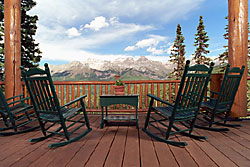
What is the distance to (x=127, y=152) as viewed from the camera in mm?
1908

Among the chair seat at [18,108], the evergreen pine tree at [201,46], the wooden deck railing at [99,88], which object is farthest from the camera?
the evergreen pine tree at [201,46]

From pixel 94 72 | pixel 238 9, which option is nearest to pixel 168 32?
pixel 94 72

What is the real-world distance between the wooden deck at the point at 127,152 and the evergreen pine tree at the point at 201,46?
2210 cm

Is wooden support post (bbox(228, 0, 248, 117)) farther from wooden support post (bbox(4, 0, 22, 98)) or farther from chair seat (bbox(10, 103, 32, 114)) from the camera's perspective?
wooden support post (bbox(4, 0, 22, 98))

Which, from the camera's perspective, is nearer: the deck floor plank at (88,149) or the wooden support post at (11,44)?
the deck floor plank at (88,149)

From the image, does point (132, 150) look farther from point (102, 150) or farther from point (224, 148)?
point (224, 148)

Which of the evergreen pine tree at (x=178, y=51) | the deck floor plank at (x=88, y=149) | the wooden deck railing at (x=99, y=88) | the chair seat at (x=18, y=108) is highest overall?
the evergreen pine tree at (x=178, y=51)

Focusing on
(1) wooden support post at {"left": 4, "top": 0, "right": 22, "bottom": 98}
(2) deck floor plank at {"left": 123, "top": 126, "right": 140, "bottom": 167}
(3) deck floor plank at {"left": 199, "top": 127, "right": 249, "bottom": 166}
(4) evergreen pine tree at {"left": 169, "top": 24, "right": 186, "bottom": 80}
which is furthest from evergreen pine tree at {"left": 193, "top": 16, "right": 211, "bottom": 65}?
(1) wooden support post at {"left": 4, "top": 0, "right": 22, "bottom": 98}

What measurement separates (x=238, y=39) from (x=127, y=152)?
125 inches

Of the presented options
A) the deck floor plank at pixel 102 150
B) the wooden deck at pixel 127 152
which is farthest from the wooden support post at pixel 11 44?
the deck floor plank at pixel 102 150

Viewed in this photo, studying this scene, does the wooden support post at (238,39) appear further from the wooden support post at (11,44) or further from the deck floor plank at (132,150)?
the wooden support post at (11,44)

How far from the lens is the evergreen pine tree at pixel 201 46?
22016 millimetres

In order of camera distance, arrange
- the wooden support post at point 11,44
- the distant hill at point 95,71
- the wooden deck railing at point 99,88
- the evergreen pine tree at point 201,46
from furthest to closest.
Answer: the evergreen pine tree at point 201,46
the distant hill at point 95,71
the wooden deck railing at point 99,88
the wooden support post at point 11,44

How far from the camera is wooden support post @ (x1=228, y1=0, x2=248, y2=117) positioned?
3.18m
